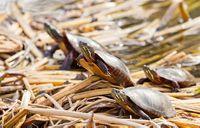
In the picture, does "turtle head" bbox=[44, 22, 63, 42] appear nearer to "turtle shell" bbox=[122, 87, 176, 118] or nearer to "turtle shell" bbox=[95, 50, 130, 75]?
"turtle shell" bbox=[95, 50, 130, 75]

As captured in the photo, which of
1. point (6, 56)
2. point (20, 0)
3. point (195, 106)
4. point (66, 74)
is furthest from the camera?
point (20, 0)

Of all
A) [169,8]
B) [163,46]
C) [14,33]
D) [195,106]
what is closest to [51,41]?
[14,33]

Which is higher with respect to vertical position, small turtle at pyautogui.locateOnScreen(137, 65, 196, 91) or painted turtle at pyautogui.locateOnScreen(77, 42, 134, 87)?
painted turtle at pyautogui.locateOnScreen(77, 42, 134, 87)

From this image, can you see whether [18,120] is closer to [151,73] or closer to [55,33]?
[151,73]

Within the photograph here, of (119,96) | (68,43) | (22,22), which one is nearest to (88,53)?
(119,96)

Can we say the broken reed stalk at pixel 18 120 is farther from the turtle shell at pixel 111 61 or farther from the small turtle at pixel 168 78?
the small turtle at pixel 168 78

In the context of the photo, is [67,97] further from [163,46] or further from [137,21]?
[137,21]

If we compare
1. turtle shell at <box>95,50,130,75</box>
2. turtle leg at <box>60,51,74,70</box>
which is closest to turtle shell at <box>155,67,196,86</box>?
turtle shell at <box>95,50,130,75</box>
